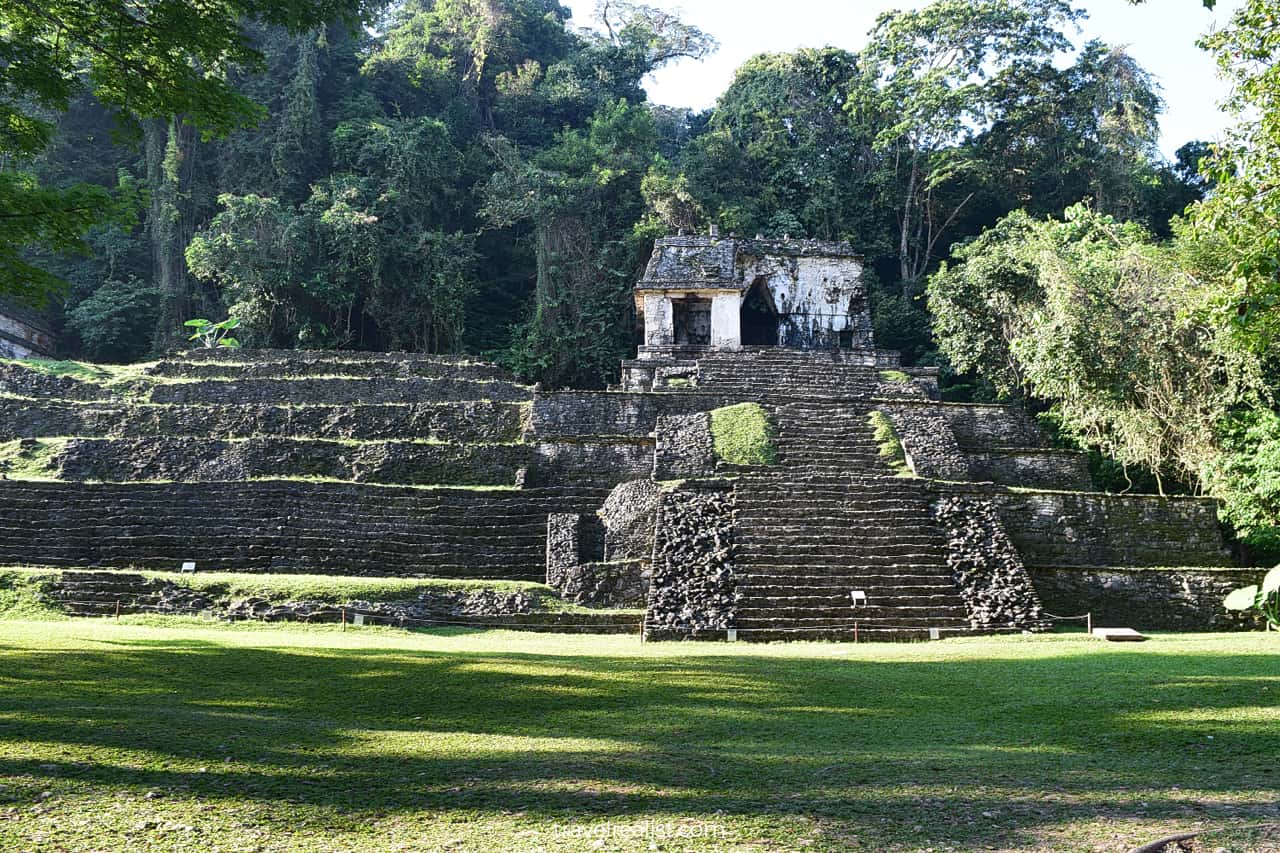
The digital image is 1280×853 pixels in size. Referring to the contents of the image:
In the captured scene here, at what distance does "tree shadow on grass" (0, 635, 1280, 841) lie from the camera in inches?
137

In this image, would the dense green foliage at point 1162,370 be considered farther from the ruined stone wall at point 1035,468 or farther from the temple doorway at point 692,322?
the temple doorway at point 692,322

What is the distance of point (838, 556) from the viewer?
39.7 feet

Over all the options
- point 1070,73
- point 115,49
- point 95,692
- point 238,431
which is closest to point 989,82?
point 1070,73

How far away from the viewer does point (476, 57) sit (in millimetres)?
35031

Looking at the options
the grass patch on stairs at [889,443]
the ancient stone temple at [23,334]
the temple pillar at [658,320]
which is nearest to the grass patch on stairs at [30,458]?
the ancient stone temple at [23,334]

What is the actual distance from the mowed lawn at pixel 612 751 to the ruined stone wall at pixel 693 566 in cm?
292

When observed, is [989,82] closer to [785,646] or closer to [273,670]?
[785,646]

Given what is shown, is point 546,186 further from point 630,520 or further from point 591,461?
point 630,520

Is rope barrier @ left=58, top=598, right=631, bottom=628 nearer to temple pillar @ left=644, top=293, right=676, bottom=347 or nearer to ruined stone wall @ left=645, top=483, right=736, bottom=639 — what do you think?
ruined stone wall @ left=645, top=483, right=736, bottom=639

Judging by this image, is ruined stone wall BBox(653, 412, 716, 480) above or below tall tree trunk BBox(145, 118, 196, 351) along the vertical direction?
below

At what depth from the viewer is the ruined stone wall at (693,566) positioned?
1078 centimetres

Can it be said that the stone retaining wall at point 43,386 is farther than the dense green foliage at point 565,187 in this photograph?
No

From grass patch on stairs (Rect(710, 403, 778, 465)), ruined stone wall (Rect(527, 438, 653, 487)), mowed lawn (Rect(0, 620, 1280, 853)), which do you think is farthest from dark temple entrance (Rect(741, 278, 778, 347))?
mowed lawn (Rect(0, 620, 1280, 853))

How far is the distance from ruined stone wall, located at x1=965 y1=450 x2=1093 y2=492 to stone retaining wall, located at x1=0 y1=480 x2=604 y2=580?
6501mm
